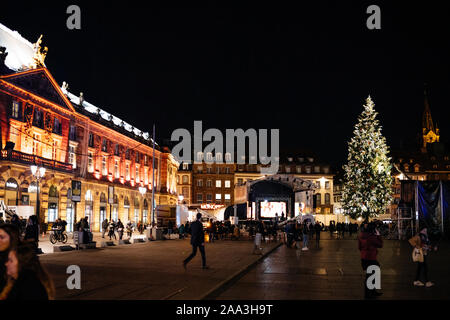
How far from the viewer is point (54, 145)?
164 feet

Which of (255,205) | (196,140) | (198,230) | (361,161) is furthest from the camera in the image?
(196,140)

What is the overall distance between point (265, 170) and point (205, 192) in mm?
14068

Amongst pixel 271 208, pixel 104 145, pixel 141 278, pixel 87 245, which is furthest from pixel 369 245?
pixel 104 145

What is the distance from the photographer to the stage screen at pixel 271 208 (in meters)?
49.2

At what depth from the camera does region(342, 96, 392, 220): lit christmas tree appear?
198ft

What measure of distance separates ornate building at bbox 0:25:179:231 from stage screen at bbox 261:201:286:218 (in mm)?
11559

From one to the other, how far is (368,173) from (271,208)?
55.7ft

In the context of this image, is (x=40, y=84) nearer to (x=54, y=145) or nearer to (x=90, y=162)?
(x=54, y=145)

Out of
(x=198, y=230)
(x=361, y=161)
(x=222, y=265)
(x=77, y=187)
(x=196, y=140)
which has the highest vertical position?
(x=196, y=140)

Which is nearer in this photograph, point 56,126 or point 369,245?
point 369,245

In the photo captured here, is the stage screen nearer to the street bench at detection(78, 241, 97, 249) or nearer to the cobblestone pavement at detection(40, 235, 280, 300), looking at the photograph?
the street bench at detection(78, 241, 97, 249)
